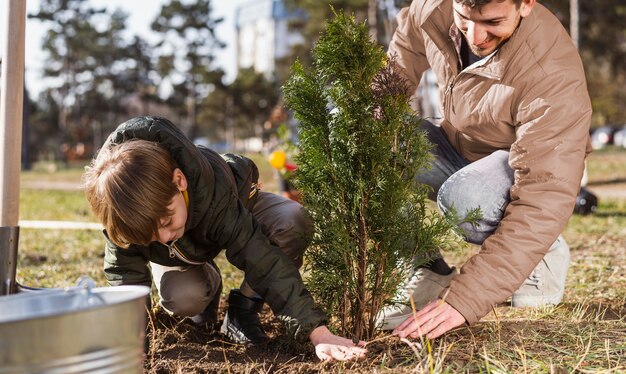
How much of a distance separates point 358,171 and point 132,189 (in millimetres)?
827

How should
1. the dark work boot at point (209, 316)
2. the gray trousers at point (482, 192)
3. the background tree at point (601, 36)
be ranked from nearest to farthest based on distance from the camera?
1. the gray trousers at point (482, 192)
2. the dark work boot at point (209, 316)
3. the background tree at point (601, 36)

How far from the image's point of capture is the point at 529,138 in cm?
272

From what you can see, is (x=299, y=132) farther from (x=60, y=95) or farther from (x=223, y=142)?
(x=223, y=142)

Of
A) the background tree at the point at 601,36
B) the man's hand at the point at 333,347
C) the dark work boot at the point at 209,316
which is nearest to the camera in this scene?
the man's hand at the point at 333,347

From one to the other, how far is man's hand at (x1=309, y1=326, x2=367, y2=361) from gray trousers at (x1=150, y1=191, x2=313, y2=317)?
2.11ft

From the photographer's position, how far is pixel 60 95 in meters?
46.3

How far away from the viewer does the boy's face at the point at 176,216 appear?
8.33 ft

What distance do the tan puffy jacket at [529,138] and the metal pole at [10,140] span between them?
70.2 inches

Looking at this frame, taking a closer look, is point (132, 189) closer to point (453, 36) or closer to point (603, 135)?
point (453, 36)

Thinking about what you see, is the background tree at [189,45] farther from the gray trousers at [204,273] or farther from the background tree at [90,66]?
the gray trousers at [204,273]

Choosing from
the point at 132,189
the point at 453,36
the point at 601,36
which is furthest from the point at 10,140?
the point at 601,36

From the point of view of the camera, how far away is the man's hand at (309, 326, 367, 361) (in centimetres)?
232

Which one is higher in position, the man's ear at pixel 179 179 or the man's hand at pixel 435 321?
the man's ear at pixel 179 179

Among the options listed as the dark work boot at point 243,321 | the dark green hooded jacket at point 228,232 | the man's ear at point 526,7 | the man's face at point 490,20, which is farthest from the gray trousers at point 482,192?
the dark work boot at point 243,321
